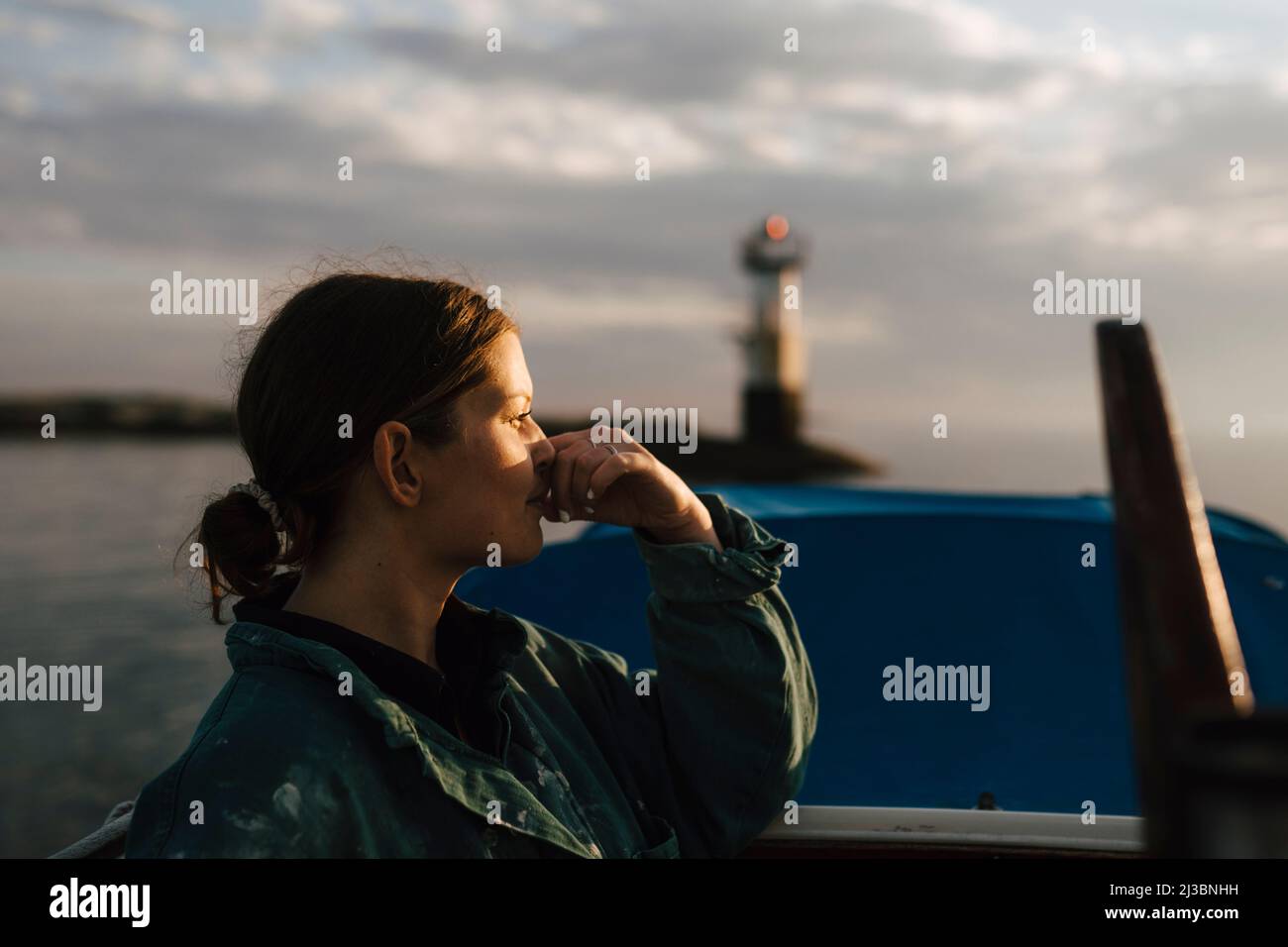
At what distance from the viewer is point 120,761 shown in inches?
366

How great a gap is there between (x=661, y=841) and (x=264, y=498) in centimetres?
97

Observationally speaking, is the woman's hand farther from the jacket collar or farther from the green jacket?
the jacket collar

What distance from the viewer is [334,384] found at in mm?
1714

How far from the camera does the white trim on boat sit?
6.35ft

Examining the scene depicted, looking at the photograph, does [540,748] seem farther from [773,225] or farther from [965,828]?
[773,225]

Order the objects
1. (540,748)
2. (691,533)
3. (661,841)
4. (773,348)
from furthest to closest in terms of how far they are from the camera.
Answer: (773,348) → (691,533) → (661,841) → (540,748)

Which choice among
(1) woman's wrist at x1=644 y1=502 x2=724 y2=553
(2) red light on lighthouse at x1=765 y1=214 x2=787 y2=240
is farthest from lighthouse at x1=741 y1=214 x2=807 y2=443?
(1) woman's wrist at x1=644 y1=502 x2=724 y2=553

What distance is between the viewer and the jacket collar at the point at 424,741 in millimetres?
1511

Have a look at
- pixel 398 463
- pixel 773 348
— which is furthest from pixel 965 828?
pixel 773 348

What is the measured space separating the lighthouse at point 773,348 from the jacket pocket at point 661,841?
2595 cm

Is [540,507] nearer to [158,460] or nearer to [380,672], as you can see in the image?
[380,672]

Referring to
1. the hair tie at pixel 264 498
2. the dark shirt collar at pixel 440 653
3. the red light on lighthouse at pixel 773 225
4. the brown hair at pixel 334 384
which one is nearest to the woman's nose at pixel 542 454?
the brown hair at pixel 334 384

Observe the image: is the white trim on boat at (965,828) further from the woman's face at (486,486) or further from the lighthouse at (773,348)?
the lighthouse at (773,348)

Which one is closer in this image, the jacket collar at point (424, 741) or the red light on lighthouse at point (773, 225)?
the jacket collar at point (424, 741)
